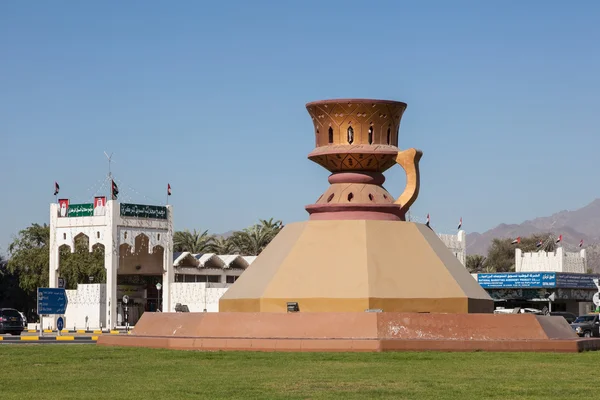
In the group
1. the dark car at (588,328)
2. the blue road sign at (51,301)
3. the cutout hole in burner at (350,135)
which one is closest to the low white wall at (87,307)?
the blue road sign at (51,301)

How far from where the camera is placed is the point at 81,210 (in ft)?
202

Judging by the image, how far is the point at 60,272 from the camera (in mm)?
68875

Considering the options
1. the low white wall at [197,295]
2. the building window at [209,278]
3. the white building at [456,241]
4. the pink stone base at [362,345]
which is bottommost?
the pink stone base at [362,345]

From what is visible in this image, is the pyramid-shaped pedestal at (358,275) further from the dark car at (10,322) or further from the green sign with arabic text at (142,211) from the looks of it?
the green sign with arabic text at (142,211)

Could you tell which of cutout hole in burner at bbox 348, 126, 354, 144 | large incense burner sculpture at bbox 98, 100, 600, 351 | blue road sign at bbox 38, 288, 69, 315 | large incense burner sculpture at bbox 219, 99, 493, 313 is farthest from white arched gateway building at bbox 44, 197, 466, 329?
cutout hole in burner at bbox 348, 126, 354, 144

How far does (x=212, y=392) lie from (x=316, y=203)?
1285 cm

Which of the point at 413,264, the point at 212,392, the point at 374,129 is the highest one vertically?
the point at 374,129

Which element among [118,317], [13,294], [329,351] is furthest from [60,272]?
[329,351]

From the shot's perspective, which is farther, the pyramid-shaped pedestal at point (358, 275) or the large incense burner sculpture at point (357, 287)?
the pyramid-shaped pedestal at point (358, 275)

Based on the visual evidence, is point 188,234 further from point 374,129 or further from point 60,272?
point 374,129

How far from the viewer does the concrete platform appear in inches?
948

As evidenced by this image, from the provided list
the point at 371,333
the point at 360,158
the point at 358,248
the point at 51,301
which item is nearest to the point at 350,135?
the point at 360,158

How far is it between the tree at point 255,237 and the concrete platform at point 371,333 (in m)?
54.1

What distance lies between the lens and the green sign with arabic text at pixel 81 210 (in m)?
61.2
